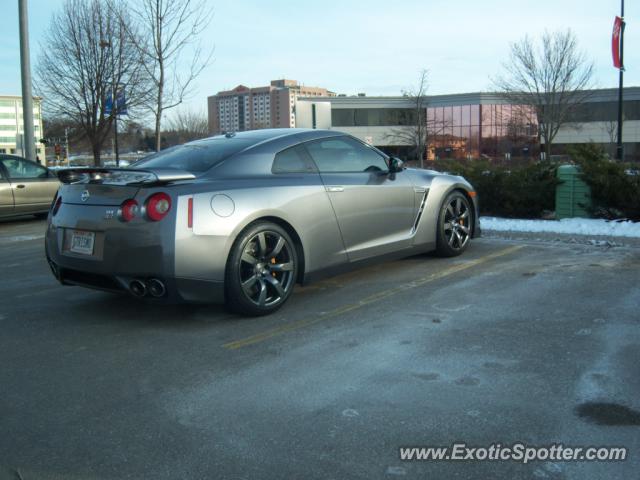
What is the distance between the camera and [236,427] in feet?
9.95

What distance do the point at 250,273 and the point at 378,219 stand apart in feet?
5.36

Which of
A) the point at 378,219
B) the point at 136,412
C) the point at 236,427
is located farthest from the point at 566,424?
the point at 378,219

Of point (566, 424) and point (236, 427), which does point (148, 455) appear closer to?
point (236, 427)

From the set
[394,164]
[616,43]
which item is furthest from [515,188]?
[616,43]

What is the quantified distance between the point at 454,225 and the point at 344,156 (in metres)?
1.83

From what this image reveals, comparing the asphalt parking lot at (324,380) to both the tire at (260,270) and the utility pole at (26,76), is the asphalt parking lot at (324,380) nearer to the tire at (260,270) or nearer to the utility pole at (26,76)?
the tire at (260,270)

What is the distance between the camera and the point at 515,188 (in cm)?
1023

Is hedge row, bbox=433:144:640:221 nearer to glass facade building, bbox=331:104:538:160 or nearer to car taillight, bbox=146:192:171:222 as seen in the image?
car taillight, bbox=146:192:171:222

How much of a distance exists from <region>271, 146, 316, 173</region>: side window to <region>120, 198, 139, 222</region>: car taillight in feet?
4.00

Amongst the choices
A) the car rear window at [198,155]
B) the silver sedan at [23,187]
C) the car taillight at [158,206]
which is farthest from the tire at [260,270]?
the silver sedan at [23,187]

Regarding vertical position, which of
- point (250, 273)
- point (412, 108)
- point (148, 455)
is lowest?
point (148, 455)

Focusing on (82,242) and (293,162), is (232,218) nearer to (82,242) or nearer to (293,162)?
(293,162)

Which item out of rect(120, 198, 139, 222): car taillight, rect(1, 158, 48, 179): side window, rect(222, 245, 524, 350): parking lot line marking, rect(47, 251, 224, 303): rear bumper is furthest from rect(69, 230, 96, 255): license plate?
rect(1, 158, 48, 179): side window

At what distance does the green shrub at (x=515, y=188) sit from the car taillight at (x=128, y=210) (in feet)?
23.7
